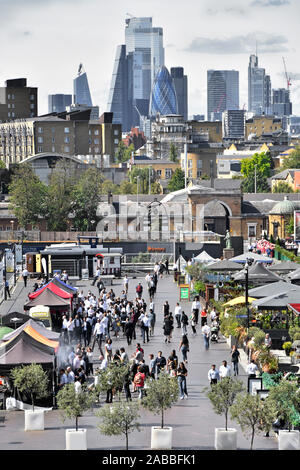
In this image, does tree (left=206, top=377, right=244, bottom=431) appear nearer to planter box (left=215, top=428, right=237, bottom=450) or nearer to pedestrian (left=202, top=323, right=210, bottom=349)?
planter box (left=215, top=428, right=237, bottom=450)

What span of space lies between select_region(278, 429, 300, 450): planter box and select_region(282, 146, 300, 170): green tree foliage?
504ft

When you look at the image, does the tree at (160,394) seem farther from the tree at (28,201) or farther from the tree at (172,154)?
the tree at (172,154)

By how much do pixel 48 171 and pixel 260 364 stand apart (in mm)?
125363

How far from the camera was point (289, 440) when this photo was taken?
21.4 metres

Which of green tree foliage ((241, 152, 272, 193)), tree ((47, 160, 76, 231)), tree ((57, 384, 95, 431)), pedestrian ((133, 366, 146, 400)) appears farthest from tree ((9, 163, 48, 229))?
tree ((57, 384, 95, 431))

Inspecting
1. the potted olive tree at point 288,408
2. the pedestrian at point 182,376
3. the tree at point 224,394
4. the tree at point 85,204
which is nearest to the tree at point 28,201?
the tree at point 85,204

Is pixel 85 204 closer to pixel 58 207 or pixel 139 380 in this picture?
pixel 58 207

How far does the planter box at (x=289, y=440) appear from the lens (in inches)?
839

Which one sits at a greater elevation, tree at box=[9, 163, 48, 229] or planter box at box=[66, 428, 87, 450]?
tree at box=[9, 163, 48, 229]

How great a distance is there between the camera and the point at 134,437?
23125 mm

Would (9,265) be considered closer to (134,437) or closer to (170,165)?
(134,437)

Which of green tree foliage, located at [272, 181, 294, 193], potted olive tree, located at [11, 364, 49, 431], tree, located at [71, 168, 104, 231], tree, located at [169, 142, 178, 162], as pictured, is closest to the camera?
potted olive tree, located at [11, 364, 49, 431]

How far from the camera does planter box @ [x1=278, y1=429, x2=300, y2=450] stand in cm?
2132
